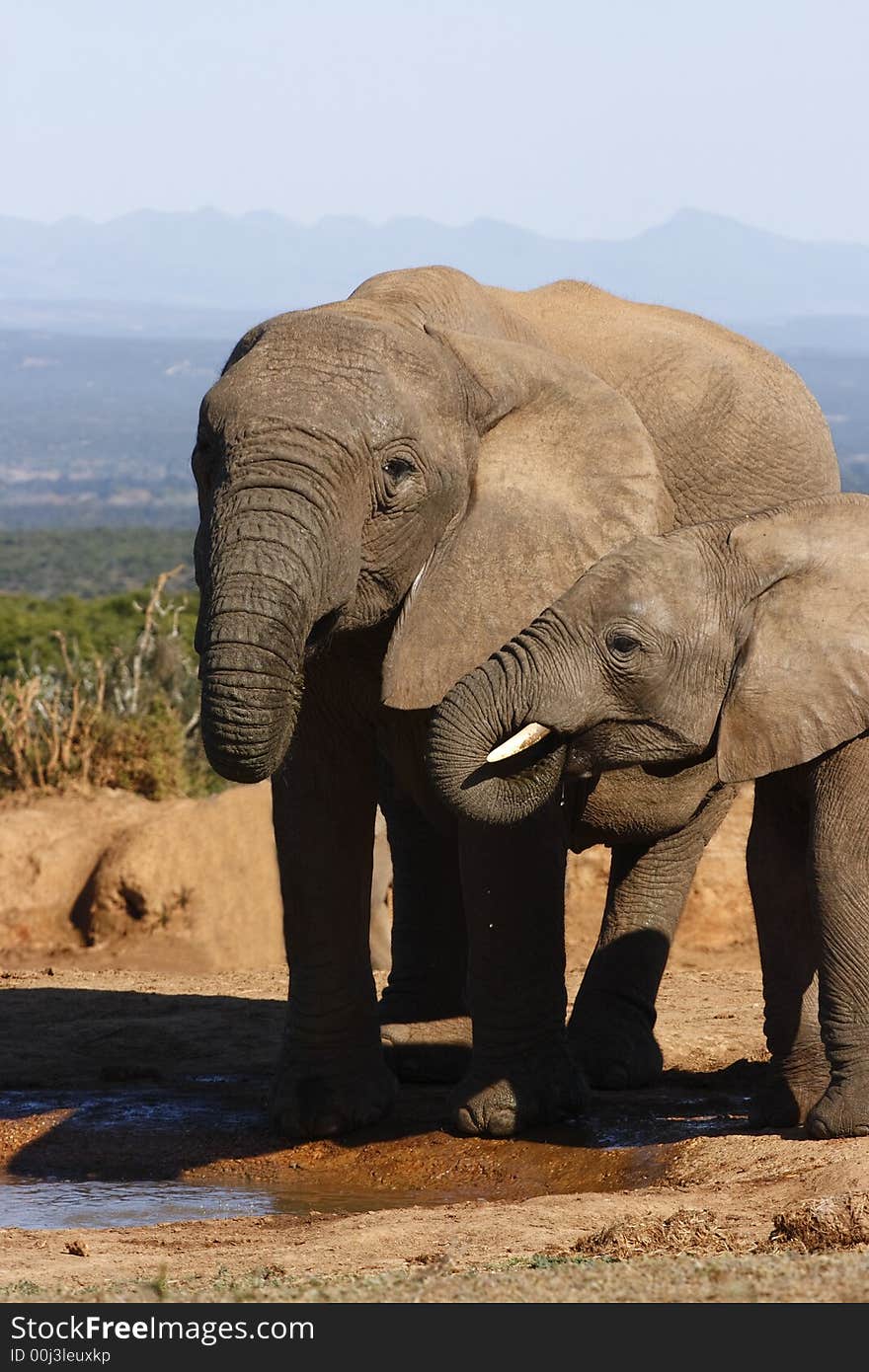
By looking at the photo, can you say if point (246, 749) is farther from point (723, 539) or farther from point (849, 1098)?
point (849, 1098)

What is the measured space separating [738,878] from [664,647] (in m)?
7.33

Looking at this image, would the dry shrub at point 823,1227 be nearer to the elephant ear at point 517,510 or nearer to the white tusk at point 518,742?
the white tusk at point 518,742

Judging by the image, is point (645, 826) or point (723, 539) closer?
point (723, 539)

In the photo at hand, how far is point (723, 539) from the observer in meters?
6.06

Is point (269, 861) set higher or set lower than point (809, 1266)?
lower

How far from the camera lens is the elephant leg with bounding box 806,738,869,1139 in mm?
5996

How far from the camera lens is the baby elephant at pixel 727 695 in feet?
19.0

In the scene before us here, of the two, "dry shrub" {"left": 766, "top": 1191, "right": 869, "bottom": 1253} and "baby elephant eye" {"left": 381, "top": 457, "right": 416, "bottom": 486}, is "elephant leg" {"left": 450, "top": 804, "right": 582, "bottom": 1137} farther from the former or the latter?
"dry shrub" {"left": 766, "top": 1191, "right": 869, "bottom": 1253}

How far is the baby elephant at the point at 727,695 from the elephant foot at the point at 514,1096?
1.08m

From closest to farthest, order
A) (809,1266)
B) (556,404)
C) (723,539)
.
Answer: (809,1266), (723,539), (556,404)

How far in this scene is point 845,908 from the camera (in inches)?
236

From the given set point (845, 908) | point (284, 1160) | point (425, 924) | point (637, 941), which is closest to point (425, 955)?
point (425, 924)
